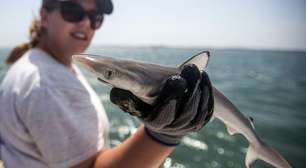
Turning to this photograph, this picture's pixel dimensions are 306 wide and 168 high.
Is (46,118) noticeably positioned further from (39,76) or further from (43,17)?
(43,17)

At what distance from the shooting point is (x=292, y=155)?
8.95m

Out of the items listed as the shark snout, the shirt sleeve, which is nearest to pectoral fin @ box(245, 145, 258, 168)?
the shirt sleeve

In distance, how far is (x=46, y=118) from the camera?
2.06 metres

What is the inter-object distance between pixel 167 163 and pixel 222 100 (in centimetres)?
563

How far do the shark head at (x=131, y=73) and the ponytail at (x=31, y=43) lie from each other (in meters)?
1.55

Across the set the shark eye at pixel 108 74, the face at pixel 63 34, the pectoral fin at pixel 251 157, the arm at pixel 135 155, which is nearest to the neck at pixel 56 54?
the face at pixel 63 34

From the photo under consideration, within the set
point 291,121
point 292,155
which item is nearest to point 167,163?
point 292,155

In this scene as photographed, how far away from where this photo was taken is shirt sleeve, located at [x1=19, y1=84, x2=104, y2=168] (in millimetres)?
2066

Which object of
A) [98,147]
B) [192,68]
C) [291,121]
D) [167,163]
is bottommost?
[291,121]

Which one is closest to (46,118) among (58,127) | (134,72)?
(58,127)

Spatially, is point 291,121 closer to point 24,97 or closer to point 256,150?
point 256,150

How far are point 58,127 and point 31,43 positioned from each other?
145 centimetres

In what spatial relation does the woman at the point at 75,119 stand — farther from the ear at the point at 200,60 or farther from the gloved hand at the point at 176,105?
the ear at the point at 200,60

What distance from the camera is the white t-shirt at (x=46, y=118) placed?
2.08 m
